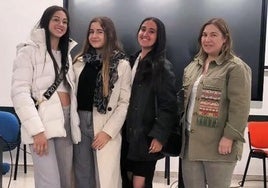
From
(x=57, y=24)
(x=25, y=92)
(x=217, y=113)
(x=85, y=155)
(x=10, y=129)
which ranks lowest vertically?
(x=10, y=129)

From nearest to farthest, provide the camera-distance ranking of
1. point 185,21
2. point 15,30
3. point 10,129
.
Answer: point 10,129
point 185,21
point 15,30

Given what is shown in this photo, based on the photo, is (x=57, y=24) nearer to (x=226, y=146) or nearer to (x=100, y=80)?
(x=100, y=80)

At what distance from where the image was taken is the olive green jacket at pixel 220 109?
200 cm

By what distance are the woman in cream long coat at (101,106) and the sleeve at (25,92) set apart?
366 millimetres

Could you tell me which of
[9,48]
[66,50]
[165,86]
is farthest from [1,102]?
[165,86]

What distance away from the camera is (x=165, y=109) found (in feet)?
7.14

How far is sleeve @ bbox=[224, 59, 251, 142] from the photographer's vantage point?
1988 millimetres

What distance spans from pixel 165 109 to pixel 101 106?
42 cm

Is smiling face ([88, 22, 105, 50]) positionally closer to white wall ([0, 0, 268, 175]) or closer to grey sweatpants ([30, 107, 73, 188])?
grey sweatpants ([30, 107, 73, 188])

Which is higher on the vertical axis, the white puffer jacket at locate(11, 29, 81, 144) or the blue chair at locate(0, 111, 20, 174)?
the white puffer jacket at locate(11, 29, 81, 144)

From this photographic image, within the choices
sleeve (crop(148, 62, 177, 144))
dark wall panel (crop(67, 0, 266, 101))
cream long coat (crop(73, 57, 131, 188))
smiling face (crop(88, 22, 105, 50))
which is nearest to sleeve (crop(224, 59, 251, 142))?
sleeve (crop(148, 62, 177, 144))

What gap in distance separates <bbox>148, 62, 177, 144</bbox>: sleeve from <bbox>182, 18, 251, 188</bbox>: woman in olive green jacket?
0.12m

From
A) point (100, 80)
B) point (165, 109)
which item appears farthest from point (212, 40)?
point (100, 80)

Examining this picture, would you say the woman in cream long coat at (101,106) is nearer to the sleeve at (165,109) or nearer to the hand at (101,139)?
the hand at (101,139)
